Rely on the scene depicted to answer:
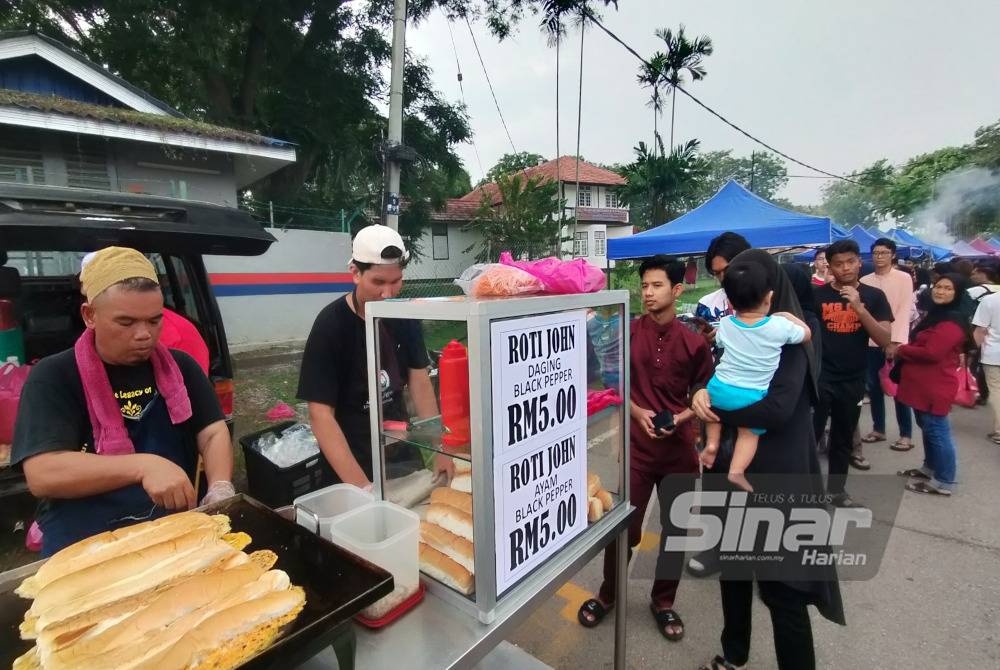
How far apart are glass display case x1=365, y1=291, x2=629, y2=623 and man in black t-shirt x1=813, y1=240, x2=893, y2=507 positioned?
2.87 meters

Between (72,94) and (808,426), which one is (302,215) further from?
(808,426)

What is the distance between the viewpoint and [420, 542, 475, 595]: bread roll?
4.16 ft

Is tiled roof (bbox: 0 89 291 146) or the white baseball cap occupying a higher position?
tiled roof (bbox: 0 89 291 146)

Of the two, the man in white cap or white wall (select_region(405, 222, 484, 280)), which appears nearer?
the man in white cap

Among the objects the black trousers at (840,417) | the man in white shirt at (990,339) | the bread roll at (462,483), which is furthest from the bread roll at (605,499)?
the man in white shirt at (990,339)

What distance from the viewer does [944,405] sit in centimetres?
380

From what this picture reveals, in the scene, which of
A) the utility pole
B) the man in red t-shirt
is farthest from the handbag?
the utility pole

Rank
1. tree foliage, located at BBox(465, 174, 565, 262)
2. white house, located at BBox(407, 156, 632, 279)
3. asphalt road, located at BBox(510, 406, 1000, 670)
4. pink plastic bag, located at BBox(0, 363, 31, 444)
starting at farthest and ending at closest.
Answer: white house, located at BBox(407, 156, 632, 279) → tree foliage, located at BBox(465, 174, 565, 262) → pink plastic bag, located at BBox(0, 363, 31, 444) → asphalt road, located at BBox(510, 406, 1000, 670)

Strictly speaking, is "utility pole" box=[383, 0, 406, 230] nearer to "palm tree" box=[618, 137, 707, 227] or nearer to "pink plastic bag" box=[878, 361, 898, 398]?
"pink plastic bag" box=[878, 361, 898, 398]

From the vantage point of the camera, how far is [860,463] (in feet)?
14.7

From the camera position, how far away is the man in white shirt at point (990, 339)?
4.49 meters

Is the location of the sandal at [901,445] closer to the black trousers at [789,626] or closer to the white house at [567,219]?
the black trousers at [789,626]

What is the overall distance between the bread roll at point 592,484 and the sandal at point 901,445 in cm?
483

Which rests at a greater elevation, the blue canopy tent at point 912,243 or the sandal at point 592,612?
the blue canopy tent at point 912,243
